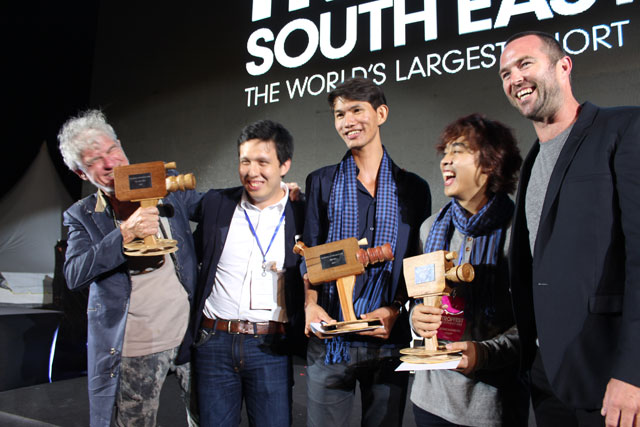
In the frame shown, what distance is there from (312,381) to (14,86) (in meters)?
6.83

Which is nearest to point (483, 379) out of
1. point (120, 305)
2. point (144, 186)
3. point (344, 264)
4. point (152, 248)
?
point (344, 264)

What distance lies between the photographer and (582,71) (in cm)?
298

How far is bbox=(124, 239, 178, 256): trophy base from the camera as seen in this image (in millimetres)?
1553

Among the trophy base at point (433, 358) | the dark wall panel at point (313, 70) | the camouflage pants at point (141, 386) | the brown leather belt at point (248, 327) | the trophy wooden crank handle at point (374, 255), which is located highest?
the dark wall panel at point (313, 70)

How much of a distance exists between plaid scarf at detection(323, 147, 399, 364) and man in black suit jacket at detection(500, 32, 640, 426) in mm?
489

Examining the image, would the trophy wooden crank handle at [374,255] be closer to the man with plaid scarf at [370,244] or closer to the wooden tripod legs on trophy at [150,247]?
the man with plaid scarf at [370,244]

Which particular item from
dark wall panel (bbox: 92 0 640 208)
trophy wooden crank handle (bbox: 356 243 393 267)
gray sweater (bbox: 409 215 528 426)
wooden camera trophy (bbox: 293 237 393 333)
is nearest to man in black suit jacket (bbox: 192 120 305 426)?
wooden camera trophy (bbox: 293 237 393 333)

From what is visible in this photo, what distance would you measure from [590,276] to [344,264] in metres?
0.68

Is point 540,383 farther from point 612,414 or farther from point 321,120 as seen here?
point 321,120

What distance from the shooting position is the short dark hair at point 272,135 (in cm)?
184

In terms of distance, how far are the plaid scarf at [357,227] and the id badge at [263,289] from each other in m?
0.20

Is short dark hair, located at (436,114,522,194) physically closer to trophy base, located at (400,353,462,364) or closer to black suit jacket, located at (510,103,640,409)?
black suit jacket, located at (510,103,640,409)

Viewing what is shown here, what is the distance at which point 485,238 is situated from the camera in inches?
55.7

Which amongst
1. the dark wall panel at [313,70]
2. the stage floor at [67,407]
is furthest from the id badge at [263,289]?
the dark wall panel at [313,70]
